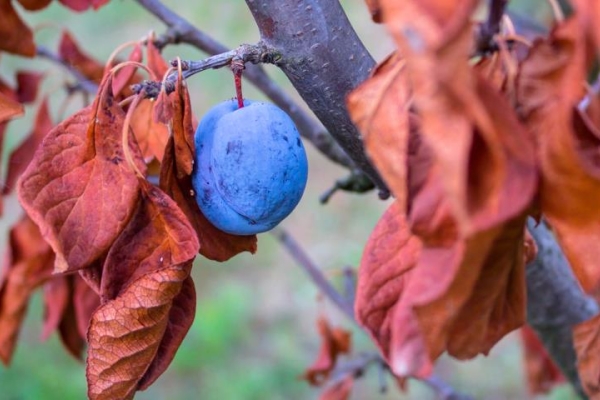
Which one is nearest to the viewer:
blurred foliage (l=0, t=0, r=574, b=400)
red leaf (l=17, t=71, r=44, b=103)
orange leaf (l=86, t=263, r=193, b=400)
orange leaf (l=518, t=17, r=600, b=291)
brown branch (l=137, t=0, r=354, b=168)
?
orange leaf (l=518, t=17, r=600, b=291)

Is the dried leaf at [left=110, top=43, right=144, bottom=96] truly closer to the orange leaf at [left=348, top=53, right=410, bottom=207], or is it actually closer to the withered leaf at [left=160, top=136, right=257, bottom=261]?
the withered leaf at [left=160, top=136, right=257, bottom=261]

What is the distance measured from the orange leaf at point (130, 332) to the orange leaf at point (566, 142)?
32cm

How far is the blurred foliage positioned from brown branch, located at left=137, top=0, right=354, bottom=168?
1.38 m

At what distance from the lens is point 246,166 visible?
74 cm

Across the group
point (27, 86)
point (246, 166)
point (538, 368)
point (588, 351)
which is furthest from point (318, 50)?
point (538, 368)

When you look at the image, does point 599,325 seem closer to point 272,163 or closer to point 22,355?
point 272,163

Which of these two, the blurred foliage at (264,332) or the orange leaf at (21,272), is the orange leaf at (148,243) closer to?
the orange leaf at (21,272)

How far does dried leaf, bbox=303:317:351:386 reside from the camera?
144 centimetres

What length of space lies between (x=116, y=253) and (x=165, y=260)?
5 cm

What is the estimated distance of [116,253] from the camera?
0.72 metres

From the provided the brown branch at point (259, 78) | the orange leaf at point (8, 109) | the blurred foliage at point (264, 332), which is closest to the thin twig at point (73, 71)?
the brown branch at point (259, 78)

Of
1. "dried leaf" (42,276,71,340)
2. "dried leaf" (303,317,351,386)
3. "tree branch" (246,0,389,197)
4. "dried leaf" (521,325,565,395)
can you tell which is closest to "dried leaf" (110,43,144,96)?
"tree branch" (246,0,389,197)

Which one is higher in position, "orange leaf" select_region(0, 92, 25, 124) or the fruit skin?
"orange leaf" select_region(0, 92, 25, 124)


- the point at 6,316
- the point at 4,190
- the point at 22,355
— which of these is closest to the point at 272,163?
the point at 6,316
